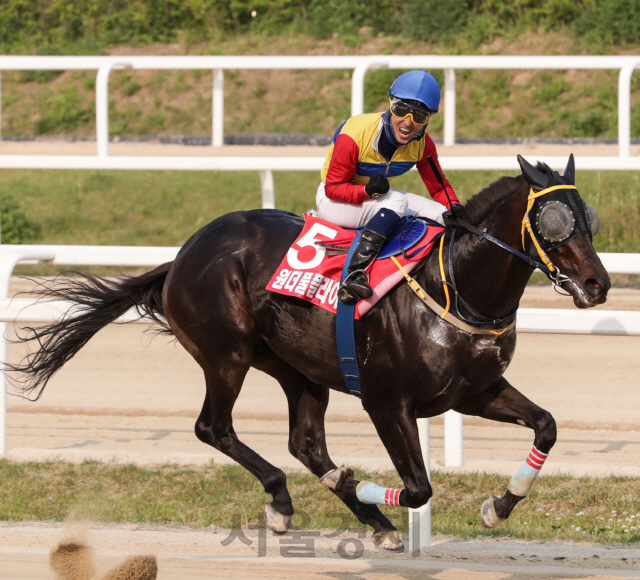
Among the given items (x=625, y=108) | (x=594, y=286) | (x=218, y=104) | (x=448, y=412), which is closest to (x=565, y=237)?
(x=594, y=286)

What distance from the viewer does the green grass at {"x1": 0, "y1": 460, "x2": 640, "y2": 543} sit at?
4.80 metres

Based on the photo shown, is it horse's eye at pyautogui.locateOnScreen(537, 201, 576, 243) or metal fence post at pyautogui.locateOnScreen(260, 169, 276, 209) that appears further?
metal fence post at pyautogui.locateOnScreen(260, 169, 276, 209)

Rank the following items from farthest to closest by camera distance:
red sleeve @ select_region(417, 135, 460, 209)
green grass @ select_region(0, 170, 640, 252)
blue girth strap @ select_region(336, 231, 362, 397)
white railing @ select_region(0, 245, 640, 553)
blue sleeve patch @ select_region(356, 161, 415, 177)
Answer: green grass @ select_region(0, 170, 640, 252) < white railing @ select_region(0, 245, 640, 553) < red sleeve @ select_region(417, 135, 460, 209) < blue sleeve patch @ select_region(356, 161, 415, 177) < blue girth strap @ select_region(336, 231, 362, 397)

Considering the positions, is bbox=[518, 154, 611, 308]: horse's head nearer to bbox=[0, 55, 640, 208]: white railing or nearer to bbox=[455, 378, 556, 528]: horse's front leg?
bbox=[455, 378, 556, 528]: horse's front leg

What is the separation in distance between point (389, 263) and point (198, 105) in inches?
635

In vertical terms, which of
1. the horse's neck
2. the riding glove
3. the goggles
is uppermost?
the goggles

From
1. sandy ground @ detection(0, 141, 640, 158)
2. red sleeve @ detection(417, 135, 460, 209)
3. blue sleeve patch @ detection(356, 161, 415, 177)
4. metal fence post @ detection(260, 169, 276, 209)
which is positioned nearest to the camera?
blue sleeve patch @ detection(356, 161, 415, 177)

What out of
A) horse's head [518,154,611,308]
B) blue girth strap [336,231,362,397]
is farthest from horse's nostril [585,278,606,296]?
blue girth strap [336,231,362,397]

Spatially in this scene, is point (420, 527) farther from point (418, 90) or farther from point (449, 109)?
point (449, 109)

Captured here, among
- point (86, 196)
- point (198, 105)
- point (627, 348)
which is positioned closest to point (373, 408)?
point (627, 348)

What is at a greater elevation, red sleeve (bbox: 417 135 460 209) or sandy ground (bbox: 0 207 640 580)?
red sleeve (bbox: 417 135 460 209)

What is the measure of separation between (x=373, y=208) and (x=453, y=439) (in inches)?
66.3

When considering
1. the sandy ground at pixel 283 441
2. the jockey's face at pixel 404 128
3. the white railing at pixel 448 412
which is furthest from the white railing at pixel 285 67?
the jockey's face at pixel 404 128

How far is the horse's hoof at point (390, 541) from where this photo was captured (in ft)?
13.3
